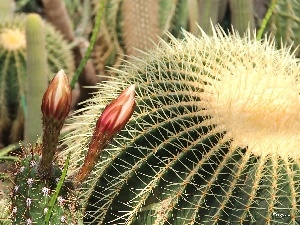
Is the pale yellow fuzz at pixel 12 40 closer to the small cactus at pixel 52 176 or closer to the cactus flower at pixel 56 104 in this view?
the small cactus at pixel 52 176

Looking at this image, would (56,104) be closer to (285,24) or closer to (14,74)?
(14,74)

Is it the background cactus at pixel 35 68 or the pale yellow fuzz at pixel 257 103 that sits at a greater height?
the pale yellow fuzz at pixel 257 103

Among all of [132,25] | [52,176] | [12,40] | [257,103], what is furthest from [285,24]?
[52,176]

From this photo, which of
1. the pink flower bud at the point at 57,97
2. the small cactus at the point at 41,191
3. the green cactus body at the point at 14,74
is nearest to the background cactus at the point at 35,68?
the green cactus body at the point at 14,74

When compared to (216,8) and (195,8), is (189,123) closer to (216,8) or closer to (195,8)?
(216,8)

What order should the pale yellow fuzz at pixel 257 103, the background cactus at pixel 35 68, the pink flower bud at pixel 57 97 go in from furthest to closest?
the background cactus at pixel 35 68, the pale yellow fuzz at pixel 257 103, the pink flower bud at pixel 57 97

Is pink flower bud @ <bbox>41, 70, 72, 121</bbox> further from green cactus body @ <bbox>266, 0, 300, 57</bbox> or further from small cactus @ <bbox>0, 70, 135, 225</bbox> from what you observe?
green cactus body @ <bbox>266, 0, 300, 57</bbox>
